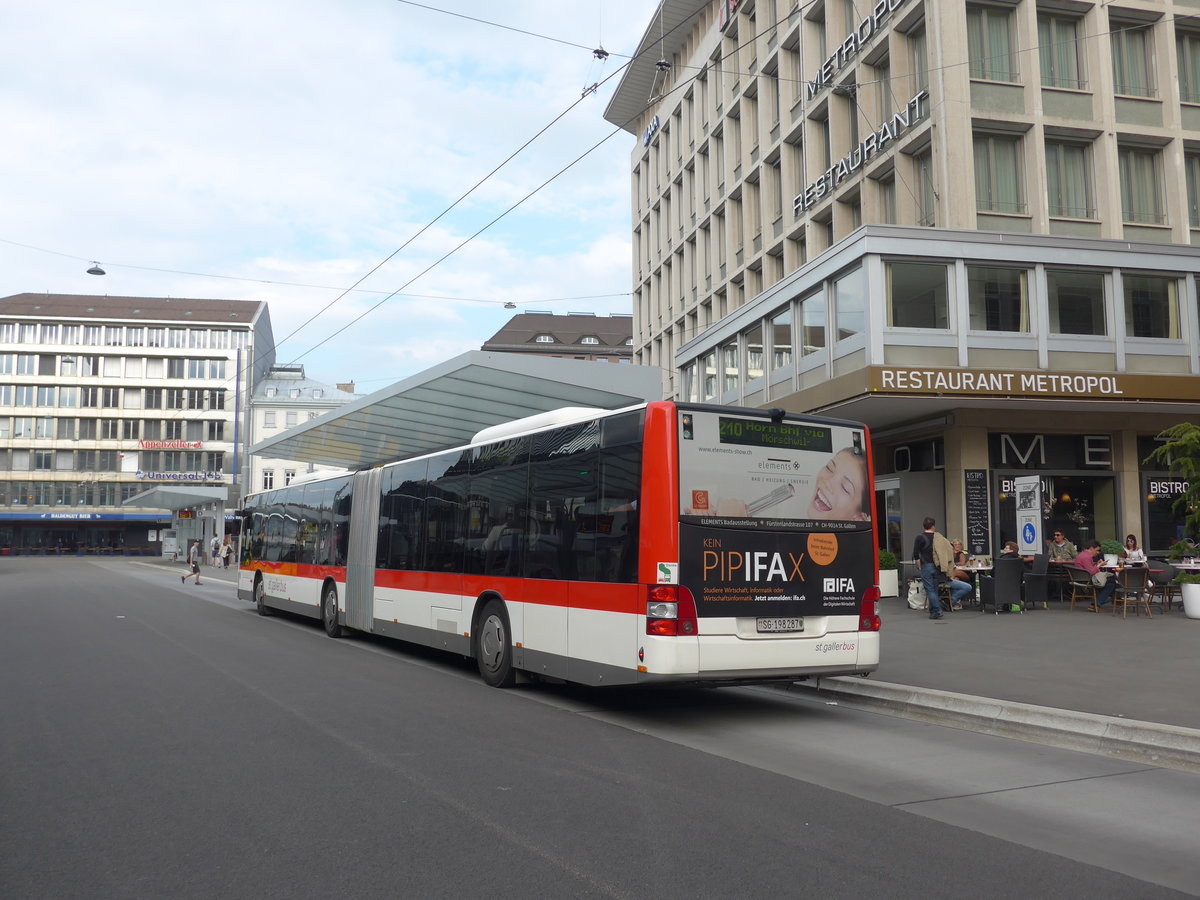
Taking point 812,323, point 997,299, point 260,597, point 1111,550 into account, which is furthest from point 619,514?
point 260,597

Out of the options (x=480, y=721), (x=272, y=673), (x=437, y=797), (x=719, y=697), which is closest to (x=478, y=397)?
(x=272, y=673)

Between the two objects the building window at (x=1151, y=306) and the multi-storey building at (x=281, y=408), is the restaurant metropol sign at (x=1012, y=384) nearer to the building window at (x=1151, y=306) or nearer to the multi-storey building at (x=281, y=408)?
the building window at (x=1151, y=306)

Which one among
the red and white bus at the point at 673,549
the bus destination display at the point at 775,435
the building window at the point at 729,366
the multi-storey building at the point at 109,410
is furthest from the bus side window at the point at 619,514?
the multi-storey building at the point at 109,410

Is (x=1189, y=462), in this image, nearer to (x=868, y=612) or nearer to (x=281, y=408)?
(x=868, y=612)

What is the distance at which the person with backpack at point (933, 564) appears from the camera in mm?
16953

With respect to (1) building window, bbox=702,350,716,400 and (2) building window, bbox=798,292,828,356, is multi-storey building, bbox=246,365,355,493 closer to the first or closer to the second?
(1) building window, bbox=702,350,716,400

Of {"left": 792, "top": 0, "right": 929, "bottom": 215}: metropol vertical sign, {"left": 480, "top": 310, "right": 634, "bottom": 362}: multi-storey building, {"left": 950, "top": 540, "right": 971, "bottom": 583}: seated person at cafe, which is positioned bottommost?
{"left": 950, "top": 540, "right": 971, "bottom": 583}: seated person at cafe

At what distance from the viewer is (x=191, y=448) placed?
96.0 metres

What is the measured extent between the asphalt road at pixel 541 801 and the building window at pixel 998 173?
52.8ft

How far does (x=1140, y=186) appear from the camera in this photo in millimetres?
23875

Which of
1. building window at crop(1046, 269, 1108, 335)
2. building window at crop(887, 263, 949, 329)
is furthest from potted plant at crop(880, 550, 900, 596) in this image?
building window at crop(1046, 269, 1108, 335)

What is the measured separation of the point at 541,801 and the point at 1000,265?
1827 cm

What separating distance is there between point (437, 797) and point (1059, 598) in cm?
1729

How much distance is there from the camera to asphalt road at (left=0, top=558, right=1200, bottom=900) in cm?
460
